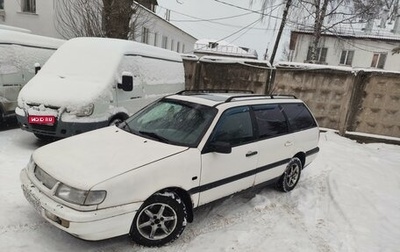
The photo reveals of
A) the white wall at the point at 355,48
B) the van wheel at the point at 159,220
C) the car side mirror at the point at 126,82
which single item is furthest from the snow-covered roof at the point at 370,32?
the van wheel at the point at 159,220

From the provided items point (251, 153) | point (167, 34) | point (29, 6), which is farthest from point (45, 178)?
point (167, 34)

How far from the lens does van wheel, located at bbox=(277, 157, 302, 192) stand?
5.01m

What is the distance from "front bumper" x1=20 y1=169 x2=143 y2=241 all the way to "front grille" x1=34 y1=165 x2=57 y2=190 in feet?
0.34

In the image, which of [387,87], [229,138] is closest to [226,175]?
[229,138]

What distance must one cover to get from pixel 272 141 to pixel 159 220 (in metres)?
2.05

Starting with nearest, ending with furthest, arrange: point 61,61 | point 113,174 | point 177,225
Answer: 1. point 113,174
2. point 177,225
3. point 61,61

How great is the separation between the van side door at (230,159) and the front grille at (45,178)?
5.03ft

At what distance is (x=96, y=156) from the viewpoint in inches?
128

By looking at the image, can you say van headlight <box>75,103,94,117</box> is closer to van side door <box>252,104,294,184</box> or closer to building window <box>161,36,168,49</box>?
van side door <box>252,104,294,184</box>

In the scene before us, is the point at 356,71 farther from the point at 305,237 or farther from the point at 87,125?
the point at 87,125

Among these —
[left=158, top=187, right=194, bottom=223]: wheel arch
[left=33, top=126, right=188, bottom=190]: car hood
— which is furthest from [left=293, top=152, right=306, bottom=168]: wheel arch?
[left=33, top=126, right=188, bottom=190]: car hood

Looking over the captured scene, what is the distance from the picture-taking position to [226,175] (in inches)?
151

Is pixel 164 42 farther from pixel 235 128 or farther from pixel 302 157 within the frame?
pixel 235 128

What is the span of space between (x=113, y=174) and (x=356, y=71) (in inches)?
316
